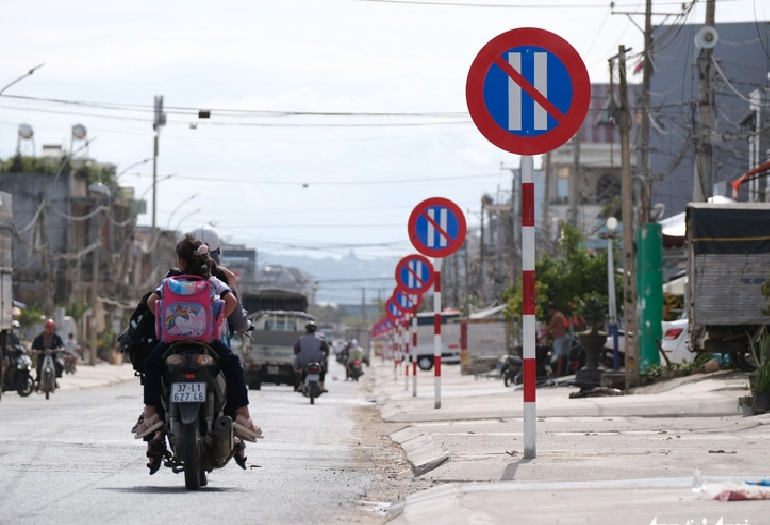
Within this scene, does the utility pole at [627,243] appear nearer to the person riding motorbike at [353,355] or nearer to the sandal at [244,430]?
the sandal at [244,430]

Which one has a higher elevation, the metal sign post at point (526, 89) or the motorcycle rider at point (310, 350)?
Answer: the metal sign post at point (526, 89)

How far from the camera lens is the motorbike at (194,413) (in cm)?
854

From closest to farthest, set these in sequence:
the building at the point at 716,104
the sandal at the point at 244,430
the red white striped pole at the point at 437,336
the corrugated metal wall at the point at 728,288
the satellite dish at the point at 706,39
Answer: the sandal at the point at 244,430
the red white striped pole at the point at 437,336
the corrugated metal wall at the point at 728,288
the satellite dish at the point at 706,39
the building at the point at 716,104

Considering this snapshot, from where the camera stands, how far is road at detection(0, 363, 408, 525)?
7234 mm

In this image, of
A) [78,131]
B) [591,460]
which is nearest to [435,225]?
[591,460]

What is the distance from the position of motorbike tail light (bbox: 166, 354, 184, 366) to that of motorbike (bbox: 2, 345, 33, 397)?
19890mm

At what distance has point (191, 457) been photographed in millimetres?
8555

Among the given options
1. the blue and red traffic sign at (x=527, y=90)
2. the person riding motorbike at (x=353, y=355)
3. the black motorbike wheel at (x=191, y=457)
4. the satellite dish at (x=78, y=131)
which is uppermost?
the satellite dish at (x=78, y=131)

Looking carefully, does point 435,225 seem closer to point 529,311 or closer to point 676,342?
point 529,311

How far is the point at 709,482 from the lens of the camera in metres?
7.55

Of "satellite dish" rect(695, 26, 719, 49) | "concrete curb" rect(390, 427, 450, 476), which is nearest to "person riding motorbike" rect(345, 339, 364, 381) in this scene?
"satellite dish" rect(695, 26, 719, 49)

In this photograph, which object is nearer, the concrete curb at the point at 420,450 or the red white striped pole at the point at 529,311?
the red white striped pole at the point at 529,311

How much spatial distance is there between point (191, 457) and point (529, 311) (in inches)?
108

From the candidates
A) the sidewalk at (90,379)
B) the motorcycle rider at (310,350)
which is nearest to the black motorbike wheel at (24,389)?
the motorcycle rider at (310,350)
